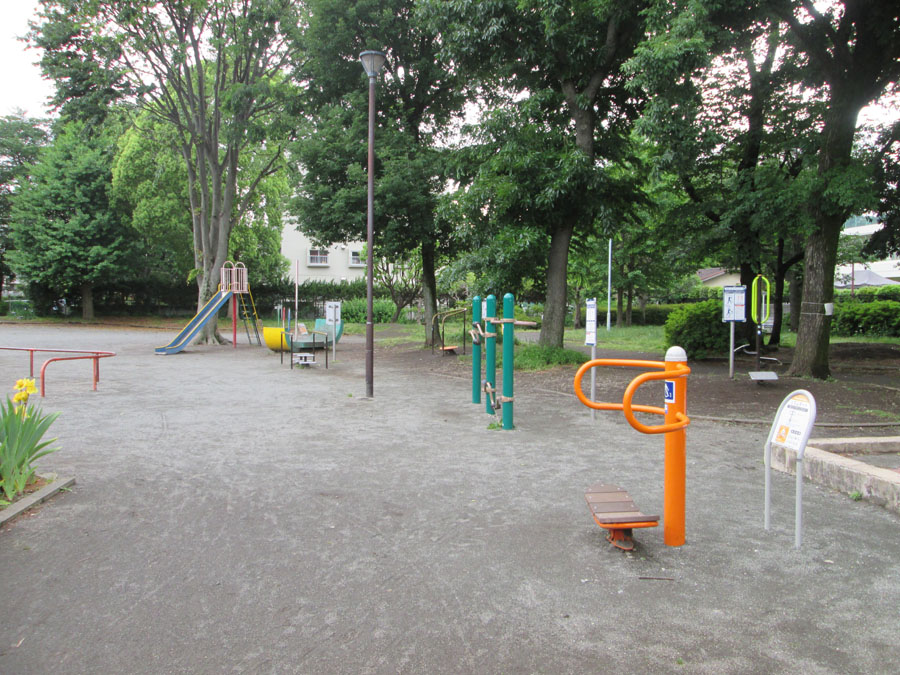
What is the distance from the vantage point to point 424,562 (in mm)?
3943

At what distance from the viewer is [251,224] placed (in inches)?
1522

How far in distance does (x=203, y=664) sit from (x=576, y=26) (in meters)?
14.2

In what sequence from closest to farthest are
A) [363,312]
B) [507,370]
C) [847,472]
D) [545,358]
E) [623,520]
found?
[623,520]
[847,472]
[507,370]
[545,358]
[363,312]

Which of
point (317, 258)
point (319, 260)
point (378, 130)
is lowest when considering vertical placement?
point (319, 260)

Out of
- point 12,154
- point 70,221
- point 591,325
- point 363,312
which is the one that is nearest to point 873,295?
point 363,312

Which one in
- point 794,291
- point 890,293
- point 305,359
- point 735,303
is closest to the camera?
point 735,303

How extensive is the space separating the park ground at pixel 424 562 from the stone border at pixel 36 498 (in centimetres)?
10

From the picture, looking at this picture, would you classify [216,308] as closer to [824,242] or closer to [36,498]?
[36,498]

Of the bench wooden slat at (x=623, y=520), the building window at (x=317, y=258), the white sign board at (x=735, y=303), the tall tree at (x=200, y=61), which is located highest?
the tall tree at (x=200, y=61)

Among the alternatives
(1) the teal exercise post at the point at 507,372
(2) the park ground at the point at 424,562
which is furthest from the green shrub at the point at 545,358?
(2) the park ground at the point at 424,562

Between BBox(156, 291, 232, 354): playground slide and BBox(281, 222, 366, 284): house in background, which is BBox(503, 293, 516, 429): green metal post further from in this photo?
BBox(281, 222, 366, 284): house in background

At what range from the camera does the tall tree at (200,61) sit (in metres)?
17.9

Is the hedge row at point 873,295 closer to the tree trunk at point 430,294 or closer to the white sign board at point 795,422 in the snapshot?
the tree trunk at point 430,294

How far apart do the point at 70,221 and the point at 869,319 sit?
41.7 meters
